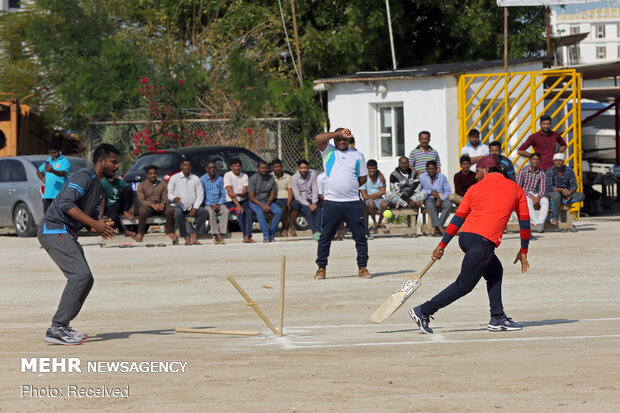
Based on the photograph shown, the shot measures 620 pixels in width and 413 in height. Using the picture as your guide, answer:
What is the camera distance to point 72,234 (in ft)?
32.3

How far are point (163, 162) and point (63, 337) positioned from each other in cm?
1322

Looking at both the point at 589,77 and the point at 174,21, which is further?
the point at 174,21

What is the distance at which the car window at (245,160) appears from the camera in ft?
76.8

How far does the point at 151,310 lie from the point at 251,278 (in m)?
2.86

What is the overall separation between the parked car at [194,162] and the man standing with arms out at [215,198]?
623 mm

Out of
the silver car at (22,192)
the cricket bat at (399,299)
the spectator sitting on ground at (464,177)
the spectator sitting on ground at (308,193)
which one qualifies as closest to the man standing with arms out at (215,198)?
the spectator sitting on ground at (308,193)

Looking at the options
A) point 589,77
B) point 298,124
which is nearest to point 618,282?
point 298,124

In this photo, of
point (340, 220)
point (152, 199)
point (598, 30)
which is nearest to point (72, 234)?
point (340, 220)

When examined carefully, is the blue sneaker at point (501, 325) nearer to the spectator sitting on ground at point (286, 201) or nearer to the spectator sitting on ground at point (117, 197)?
the spectator sitting on ground at point (117, 197)

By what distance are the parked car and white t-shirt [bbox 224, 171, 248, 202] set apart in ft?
3.38

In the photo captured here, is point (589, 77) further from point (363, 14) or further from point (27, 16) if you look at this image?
point (27, 16)

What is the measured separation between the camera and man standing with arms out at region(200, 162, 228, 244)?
70.2ft

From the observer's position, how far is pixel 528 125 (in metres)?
26.7

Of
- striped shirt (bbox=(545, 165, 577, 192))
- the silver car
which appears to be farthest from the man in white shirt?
striped shirt (bbox=(545, 165, 577, 192))
